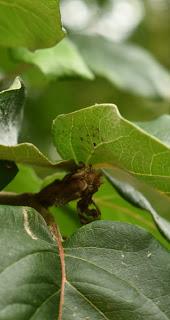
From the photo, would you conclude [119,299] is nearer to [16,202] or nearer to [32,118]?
[16,202]

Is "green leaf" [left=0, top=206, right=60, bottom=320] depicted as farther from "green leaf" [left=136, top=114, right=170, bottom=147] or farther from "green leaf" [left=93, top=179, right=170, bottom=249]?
"green leaf" [left=93, top=179, right=170, bottom=249]

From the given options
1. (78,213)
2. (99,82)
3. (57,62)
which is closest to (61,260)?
(78,213)

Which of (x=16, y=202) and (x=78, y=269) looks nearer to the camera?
(x=78, y=269)

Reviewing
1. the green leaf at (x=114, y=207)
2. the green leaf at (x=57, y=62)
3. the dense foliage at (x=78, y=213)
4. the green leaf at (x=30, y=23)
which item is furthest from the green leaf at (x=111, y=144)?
the green leaf at (x=57, y=62)

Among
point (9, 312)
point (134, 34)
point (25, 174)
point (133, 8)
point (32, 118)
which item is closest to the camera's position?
point (9, 312)

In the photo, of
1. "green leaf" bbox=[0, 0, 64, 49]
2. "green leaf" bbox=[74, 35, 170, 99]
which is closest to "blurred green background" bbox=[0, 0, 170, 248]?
"green leaf" bbox=[74, 35, 170, 99]

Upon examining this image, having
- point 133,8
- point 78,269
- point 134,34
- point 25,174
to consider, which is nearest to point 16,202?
point 78,269

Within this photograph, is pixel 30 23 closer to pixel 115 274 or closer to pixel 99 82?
pixel 115 274
